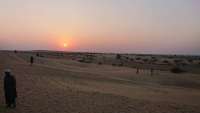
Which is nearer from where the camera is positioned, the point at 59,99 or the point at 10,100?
the point at 10,100

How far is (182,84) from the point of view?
90.1 ft

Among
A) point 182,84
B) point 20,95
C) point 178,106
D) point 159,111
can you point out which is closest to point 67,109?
point 20,95

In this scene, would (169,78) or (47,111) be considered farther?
(169,78)

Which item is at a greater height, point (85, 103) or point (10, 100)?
point (10, 100)

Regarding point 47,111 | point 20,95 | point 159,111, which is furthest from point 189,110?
point 20,95

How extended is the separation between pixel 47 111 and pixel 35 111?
575 mm

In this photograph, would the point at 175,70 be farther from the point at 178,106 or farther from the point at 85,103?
the point at 85,103

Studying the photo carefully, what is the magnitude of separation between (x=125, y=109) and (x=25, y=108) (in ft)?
18.0

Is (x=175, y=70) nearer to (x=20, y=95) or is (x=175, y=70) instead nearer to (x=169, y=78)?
(x=169, y=78)

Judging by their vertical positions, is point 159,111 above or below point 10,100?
below

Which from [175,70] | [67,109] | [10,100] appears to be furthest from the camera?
[175,70]

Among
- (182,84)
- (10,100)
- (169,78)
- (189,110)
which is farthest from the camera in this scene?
(169,78)

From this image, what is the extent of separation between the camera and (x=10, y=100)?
9.20 meters

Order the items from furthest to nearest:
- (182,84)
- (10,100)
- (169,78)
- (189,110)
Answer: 1. (169,78)
2. (182,84)
3. (189,110)
4. (10,100)
